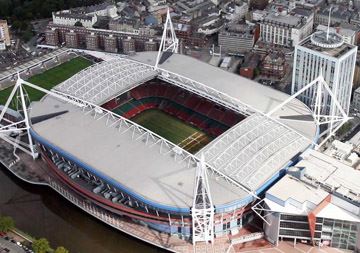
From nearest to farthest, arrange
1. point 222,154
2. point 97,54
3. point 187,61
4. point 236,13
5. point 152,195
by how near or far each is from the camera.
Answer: point 152,195, point 222,154, point 187,61, point 97,54, point 236,13

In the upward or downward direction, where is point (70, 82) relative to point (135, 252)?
upward

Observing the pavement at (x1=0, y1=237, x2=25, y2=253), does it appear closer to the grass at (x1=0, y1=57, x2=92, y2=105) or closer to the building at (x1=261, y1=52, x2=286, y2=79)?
the grass at (x1=0, y1=57, x2=92, y2=105)

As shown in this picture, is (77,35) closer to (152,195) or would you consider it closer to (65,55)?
(65,55)

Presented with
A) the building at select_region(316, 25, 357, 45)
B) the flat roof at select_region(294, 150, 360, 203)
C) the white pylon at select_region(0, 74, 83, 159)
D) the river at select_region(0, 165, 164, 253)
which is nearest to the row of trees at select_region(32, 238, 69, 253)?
the river at select_region(0, 165, 164, 253)

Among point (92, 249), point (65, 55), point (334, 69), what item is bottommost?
point (92, 249)

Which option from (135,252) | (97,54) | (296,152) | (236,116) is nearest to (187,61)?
(236,116)

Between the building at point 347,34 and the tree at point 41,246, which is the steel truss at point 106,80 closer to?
the tree at point 41,246
